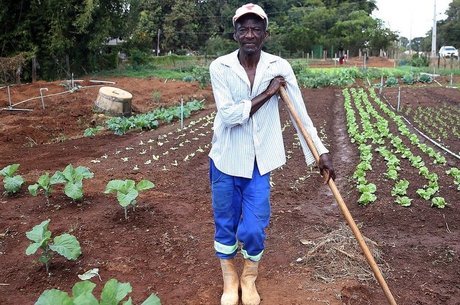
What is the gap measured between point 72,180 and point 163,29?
37.5m

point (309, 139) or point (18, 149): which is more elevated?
point (309, 139)

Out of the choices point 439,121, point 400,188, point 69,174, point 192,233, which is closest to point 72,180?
point 69,174

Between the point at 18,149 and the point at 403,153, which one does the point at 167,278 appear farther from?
the point at 18,149

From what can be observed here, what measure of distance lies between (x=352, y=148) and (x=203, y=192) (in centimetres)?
364

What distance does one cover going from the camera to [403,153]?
7547mm

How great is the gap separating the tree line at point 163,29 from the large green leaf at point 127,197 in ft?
60.4

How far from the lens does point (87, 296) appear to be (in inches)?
94.2

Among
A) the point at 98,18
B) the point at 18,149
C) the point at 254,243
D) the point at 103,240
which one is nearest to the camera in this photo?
the point at 254,243

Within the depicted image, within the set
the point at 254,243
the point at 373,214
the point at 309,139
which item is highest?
the point at 309,139

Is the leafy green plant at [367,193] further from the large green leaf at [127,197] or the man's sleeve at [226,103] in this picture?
the man's sleeve at [226,103]

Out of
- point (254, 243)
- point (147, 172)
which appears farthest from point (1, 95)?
point (254, 243)

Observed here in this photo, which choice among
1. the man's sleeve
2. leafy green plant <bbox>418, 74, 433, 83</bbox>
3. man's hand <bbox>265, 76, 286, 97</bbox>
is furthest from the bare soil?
leafy green plant <bbox>418, 74, 433, 83</bbox>

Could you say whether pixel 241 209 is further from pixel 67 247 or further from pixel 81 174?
pixel 81 174

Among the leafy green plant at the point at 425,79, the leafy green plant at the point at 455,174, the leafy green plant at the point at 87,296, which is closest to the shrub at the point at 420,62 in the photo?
the leafy green plant at the point at 425,79
